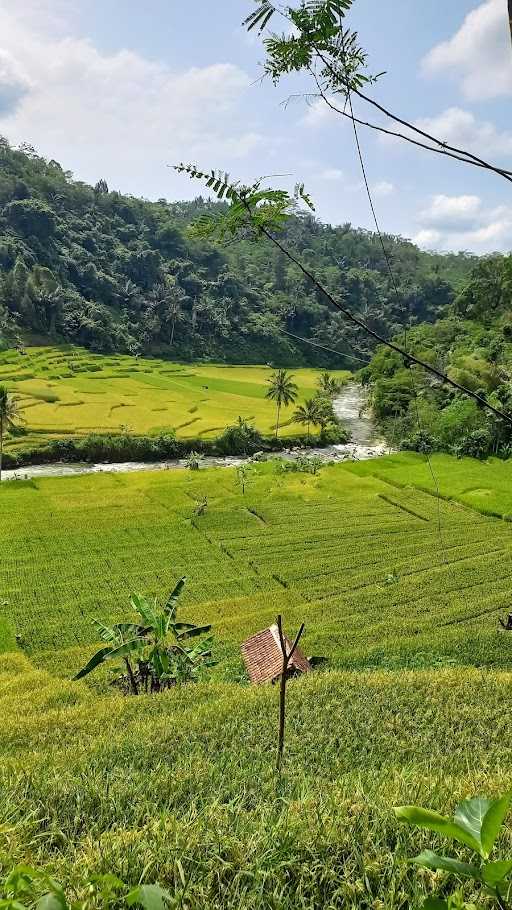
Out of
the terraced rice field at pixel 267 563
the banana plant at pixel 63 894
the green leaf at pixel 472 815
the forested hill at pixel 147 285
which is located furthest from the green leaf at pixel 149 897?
the forested hill at pixel 147 285

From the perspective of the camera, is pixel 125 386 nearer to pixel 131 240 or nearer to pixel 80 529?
pixel 80 529

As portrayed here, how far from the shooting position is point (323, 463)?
45.6 meters

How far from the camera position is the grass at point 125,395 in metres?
49.3

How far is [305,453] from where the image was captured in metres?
51.0

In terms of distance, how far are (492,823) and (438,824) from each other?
15 cm

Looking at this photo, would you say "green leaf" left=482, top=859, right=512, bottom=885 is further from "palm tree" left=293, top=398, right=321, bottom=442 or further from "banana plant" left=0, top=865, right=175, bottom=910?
"palm tree" left=293, top=398, right=321, bottom=442

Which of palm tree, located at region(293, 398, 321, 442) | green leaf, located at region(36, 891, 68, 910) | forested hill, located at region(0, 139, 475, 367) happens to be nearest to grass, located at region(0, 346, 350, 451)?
palm tree, located at region(293, 398, 321, 442)

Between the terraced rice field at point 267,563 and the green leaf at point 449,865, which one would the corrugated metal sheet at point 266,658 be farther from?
the green leaf at point 449,865

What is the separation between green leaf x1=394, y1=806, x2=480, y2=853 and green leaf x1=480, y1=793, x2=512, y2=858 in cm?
2

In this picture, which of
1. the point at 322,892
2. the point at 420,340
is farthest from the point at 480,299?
the point at 322,892

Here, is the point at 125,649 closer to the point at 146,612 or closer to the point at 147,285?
the point at 146,612

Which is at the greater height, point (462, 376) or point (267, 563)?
point (462, 376)

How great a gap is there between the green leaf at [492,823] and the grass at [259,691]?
140 centimetres

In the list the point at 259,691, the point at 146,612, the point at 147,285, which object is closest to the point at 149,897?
the point at 259,691
